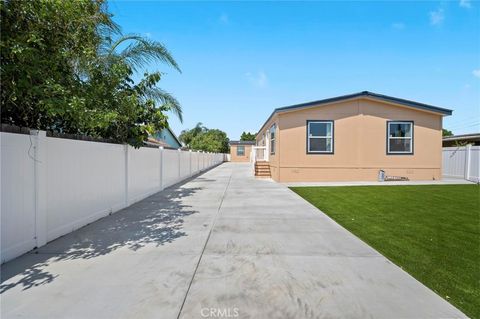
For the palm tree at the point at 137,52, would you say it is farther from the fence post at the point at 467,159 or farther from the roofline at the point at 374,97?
the fence post at the point at 467,159

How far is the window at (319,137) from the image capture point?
15.4 m

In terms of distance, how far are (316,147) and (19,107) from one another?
13199 mm

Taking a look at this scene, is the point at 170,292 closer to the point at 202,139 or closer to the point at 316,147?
the point at 316,147

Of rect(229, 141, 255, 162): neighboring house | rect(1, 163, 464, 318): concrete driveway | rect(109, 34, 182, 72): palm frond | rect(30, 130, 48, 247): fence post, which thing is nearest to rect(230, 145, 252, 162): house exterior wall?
rect(229, 141, 255, 162): neighboring house

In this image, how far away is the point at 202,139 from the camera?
4994cm

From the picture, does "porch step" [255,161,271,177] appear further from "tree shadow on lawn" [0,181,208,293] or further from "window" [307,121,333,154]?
"tree shadow on lawn" [0,181,208,293]

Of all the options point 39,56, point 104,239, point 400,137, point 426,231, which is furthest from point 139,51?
point 400,137

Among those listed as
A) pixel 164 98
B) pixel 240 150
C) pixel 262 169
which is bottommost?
pixel 262 169

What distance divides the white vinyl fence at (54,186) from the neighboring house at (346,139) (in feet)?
30.1

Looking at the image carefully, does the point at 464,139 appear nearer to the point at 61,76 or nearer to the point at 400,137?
the point at 400,137

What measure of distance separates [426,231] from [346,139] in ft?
33.5

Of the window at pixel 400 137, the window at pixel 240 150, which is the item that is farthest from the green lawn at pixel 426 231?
the window at pixel 240 150

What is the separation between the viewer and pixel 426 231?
5.66 m

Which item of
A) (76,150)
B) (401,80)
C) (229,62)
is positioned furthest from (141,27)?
(401,80)
